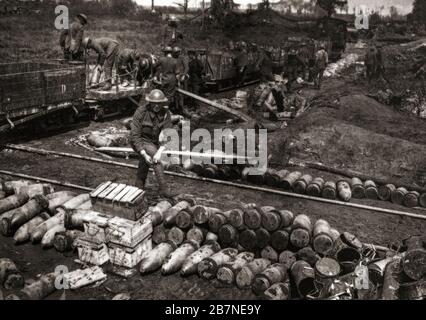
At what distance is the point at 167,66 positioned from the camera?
41.9ft

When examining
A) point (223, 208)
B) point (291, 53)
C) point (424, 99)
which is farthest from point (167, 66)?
point (291, 53)

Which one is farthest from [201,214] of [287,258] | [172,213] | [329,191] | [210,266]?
[329,191]

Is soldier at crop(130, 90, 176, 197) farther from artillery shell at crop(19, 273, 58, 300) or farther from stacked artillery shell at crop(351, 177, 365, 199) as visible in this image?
stacked artillery shell at crop(351, 177, 365, 199)

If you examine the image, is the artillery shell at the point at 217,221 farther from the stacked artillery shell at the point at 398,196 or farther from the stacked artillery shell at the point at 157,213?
the stacked artillery shell at the point at 398,196

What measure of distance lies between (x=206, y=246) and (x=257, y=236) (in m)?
0.78

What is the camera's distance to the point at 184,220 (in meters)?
6.47

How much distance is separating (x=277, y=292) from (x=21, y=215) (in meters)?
4.30

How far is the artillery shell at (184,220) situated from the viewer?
21.1ft

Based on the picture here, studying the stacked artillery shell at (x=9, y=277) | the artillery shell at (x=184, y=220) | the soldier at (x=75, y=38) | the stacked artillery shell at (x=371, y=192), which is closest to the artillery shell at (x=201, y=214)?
the artillery shell at (x=184, y=220)

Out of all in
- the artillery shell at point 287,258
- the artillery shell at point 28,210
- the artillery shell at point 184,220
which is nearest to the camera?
the artillery shell at point 287,258

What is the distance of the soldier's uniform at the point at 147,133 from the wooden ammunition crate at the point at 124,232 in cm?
162

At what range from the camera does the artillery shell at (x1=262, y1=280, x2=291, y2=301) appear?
522cm

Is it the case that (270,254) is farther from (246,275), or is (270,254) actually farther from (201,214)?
(201,214)
